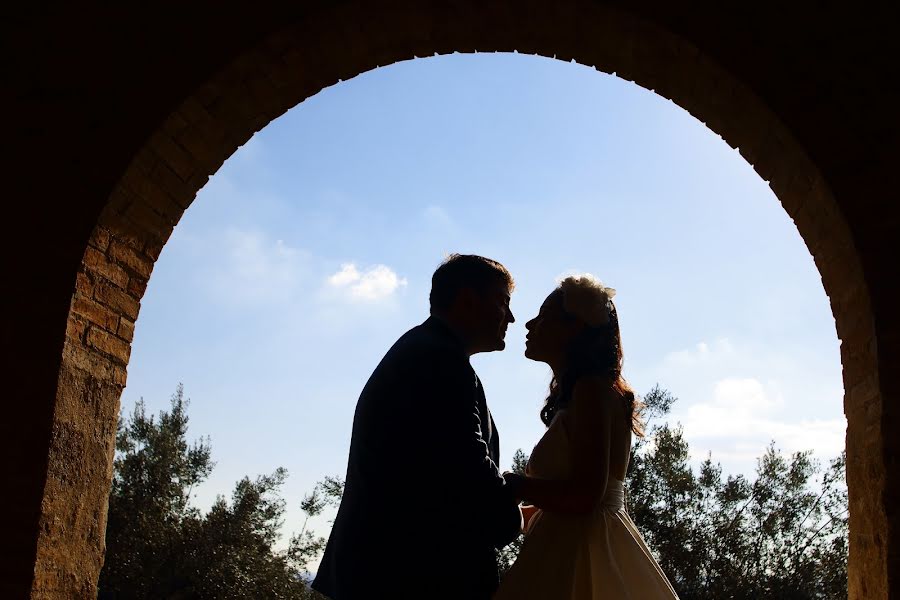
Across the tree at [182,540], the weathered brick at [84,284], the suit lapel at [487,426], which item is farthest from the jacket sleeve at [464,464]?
the tree at [182,540]

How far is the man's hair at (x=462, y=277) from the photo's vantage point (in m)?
3.09

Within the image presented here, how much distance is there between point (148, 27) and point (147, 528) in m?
9.98

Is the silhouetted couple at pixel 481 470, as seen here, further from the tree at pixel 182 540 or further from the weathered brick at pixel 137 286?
the tree at pixel 182 540

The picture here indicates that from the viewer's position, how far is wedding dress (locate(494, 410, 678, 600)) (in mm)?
2941

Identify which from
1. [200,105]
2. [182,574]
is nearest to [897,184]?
[200,105]

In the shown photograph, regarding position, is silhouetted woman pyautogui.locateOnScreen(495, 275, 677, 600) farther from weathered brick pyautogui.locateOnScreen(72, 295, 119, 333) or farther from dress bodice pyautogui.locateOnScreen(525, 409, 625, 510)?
weathered brick pyautogui.locateOnScreen(72, 295, 119, 333)

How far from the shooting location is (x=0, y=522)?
9.07ft

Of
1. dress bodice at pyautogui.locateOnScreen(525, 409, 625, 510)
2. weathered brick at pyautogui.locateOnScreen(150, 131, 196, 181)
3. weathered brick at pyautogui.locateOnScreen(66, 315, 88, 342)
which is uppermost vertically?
weathered brick at pyautogui.locateOnScreen(150, 131, 196, 181)

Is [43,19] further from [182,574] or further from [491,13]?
[182,574]

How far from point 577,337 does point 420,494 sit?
1030mm

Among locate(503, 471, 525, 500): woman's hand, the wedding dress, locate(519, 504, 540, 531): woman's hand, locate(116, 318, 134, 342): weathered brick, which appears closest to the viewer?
locate(503, 471, 525, 500): woman's hand

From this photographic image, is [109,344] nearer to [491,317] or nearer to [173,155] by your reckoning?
[173,155]

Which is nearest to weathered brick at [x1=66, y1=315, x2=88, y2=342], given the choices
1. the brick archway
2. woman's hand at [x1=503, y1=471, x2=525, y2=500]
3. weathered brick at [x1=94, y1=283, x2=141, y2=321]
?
the brick archway

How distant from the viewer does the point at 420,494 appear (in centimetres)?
267
